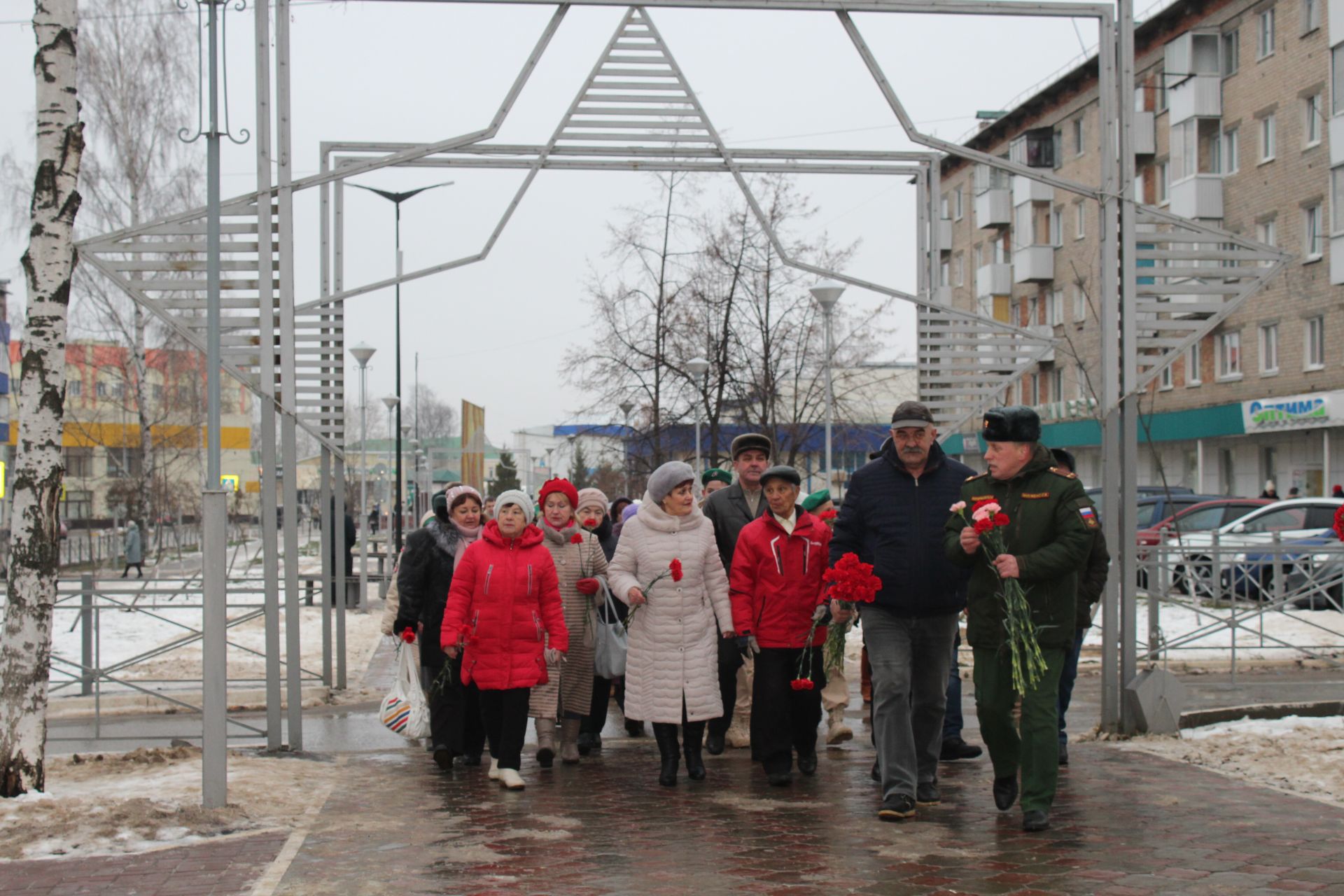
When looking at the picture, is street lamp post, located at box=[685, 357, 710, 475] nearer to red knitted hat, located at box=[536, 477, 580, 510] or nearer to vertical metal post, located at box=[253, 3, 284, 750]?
red knitted hat, located at box=[536, 477, 580, 510]

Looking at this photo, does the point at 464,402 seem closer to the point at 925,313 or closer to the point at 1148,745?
the point at 925,313

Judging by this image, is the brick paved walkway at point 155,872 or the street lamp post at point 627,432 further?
the street lamp post at point 627,432

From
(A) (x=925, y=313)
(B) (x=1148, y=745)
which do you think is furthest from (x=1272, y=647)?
(B) (x=1148, y=745)

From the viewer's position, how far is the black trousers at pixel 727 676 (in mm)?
8914

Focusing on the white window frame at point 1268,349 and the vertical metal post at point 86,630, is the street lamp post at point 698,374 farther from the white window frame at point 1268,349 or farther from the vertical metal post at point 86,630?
the white window frame at point 1268,349

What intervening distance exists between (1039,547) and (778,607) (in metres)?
1.77

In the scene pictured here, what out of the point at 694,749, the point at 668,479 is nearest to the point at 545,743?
the point at 694,749

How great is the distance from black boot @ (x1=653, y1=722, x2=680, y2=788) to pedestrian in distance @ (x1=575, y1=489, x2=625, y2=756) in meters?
1.20

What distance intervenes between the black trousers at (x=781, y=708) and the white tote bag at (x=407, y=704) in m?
2.31

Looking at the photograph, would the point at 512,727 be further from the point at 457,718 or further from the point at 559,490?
the point at 559,490

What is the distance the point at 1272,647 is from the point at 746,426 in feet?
58.1

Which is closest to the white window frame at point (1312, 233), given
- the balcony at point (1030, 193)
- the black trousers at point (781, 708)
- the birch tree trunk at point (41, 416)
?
the balcony at point (1030, 193)

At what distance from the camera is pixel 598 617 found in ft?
33.0

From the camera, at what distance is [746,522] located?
9.27 meters
